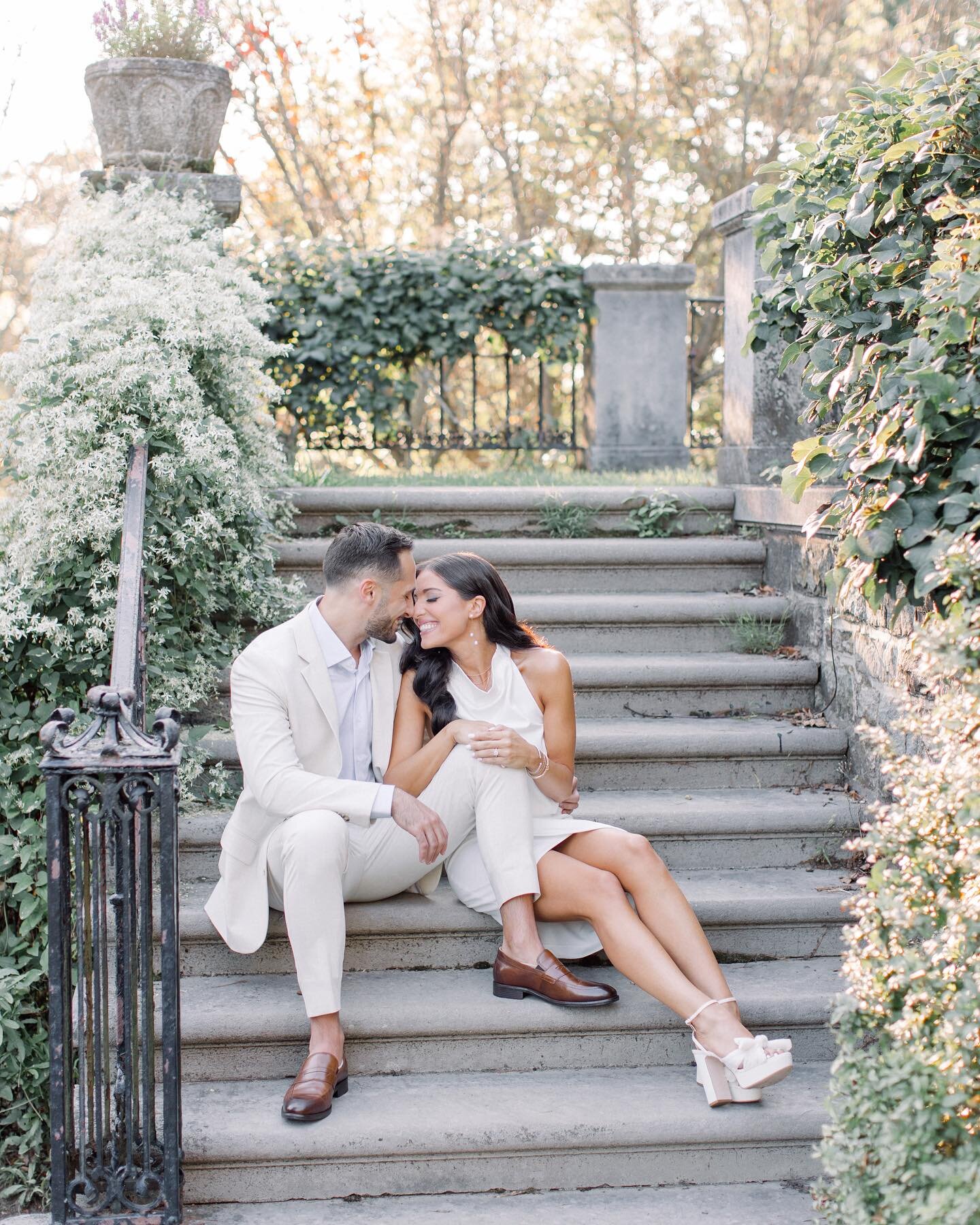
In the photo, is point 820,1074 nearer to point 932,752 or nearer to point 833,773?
point 932,752

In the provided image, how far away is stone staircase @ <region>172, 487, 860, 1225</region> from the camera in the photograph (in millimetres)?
2826

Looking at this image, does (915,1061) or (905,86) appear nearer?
(915,1061)

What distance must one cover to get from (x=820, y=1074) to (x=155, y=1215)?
1712 mm

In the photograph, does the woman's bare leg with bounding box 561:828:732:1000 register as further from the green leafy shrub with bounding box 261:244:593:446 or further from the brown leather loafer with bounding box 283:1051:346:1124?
the green leafy shrub with bounding box 261:244:593:446

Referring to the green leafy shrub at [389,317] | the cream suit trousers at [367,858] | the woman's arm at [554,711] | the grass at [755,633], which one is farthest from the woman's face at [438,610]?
the green leafy shrub at [389,317]

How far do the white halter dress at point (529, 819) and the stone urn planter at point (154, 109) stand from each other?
4.14 metres

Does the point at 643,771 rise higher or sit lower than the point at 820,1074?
higher

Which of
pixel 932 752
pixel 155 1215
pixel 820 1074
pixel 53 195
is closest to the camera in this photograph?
pixel 155 1215

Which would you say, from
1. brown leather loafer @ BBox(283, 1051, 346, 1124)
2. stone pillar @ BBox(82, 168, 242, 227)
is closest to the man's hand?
brown leather loafer @ BBox(283, 1051, 346, 1124)

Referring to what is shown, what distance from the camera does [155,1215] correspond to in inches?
103

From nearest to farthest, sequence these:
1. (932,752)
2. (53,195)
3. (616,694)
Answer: (932,752) < (616,694) < (53,195)

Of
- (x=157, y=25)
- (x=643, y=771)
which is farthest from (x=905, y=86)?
(x=157, y=25)

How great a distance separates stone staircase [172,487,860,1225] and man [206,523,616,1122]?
140mm

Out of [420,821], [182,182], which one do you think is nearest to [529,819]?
[420,821]
